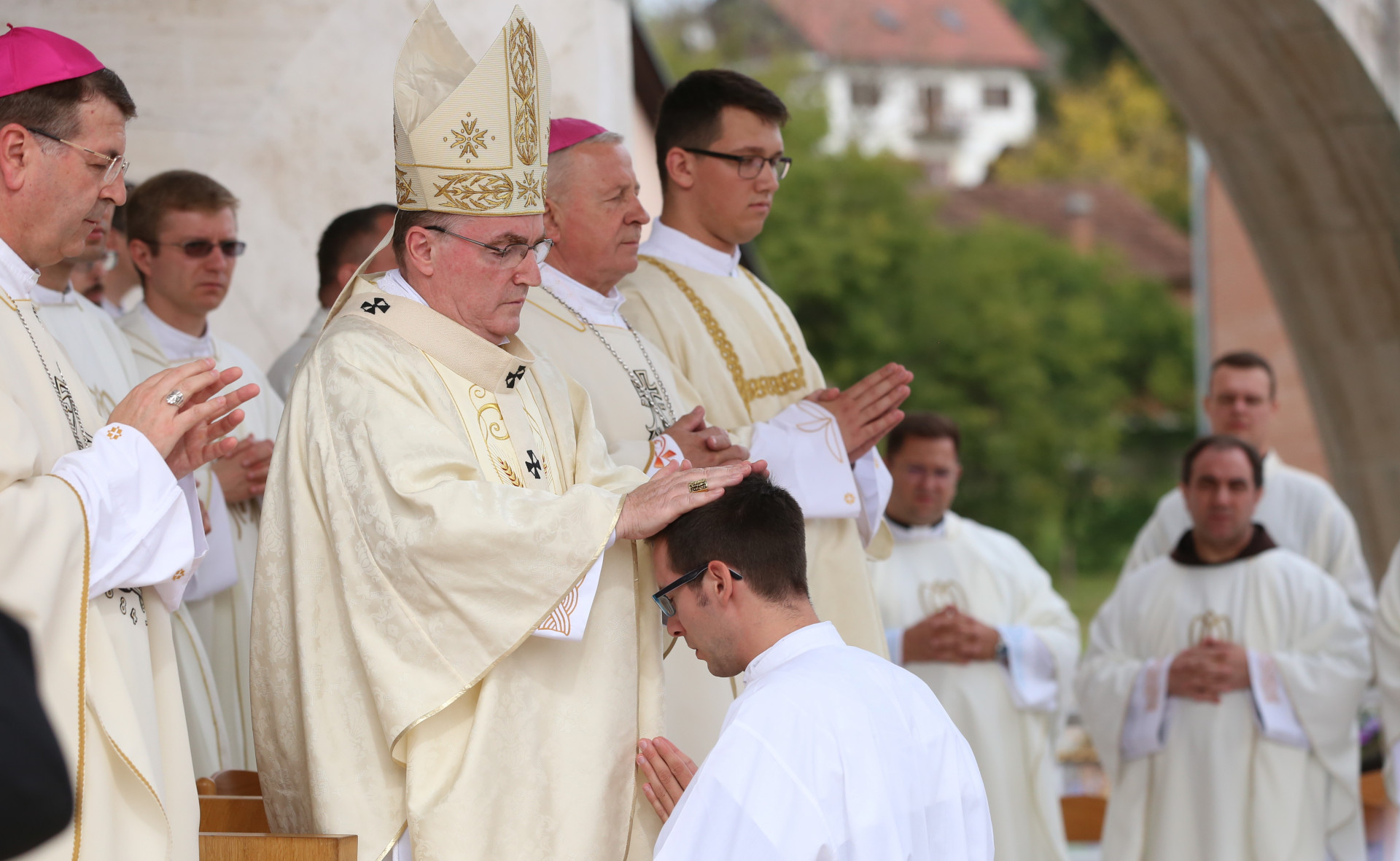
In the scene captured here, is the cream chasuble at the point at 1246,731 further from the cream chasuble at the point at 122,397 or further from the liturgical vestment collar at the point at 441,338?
the liturgical vestment collar at the point at 441,338

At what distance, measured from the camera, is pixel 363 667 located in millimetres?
3057

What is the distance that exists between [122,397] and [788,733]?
2.25 m

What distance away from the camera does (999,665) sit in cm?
647

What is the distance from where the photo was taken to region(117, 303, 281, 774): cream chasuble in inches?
165

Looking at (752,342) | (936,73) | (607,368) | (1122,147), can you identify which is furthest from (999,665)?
(936,73)

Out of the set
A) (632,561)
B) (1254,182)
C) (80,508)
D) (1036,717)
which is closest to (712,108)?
(632,561)

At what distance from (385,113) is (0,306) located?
9.39 ft

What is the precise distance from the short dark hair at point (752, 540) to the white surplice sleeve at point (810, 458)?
983 millimetres

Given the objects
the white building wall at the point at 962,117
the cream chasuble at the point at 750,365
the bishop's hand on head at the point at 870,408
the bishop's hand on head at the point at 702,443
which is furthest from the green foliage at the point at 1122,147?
the bishop's hand on head at the point at 702,443

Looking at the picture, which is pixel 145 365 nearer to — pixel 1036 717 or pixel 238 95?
pixel 238 95

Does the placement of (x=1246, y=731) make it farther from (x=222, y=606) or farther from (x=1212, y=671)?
(x=222, y=606)

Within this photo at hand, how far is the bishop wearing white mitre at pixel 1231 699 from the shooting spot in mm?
6039

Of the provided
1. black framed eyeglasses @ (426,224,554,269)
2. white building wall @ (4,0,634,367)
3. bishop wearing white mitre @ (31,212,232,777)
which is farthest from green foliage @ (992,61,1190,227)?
black framed eyeglasses @ (426,224,554,269)

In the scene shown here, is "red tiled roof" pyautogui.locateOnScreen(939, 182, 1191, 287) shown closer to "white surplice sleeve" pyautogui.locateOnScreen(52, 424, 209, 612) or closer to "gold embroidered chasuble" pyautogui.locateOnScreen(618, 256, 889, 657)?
"gold embroidered chasuble" pyautogui.locateOnScreen(618, 256, 889, 657)
